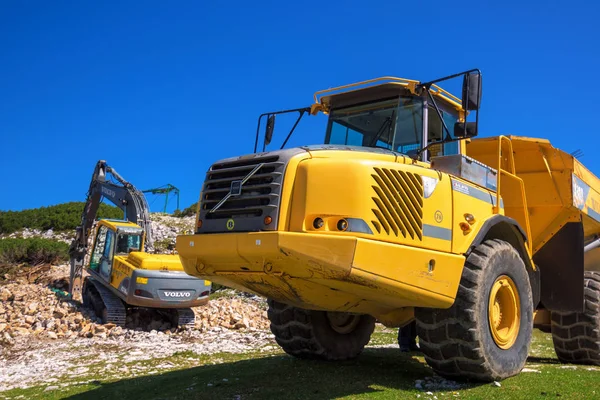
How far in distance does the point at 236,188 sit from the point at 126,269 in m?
9.99

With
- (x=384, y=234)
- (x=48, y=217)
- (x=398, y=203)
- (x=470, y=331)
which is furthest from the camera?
(x=48, y=217)

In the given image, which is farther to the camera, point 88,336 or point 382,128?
point 88,336

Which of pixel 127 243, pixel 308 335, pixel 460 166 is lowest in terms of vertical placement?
pixel 308 335

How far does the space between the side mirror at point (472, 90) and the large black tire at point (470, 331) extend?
1433 mm

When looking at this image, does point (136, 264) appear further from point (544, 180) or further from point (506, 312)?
point (506, 312)

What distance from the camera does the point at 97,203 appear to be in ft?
61.3

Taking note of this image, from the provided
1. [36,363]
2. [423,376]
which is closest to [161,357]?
[36,363]

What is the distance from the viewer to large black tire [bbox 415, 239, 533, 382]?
17.1 ft

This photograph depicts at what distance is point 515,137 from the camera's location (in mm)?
7695

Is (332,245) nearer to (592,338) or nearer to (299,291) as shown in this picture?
(299,291)

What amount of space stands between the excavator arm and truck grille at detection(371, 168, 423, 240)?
12.5 m

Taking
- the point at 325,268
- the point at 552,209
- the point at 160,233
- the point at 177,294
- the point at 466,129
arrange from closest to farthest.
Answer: the point at 325,268, the point at 466,129, the point at 552,209, the point at 177,294, the point at 160,233

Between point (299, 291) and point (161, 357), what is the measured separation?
5730 millimetres

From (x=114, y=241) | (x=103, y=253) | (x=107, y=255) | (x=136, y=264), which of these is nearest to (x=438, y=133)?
(x=136, y=264)
